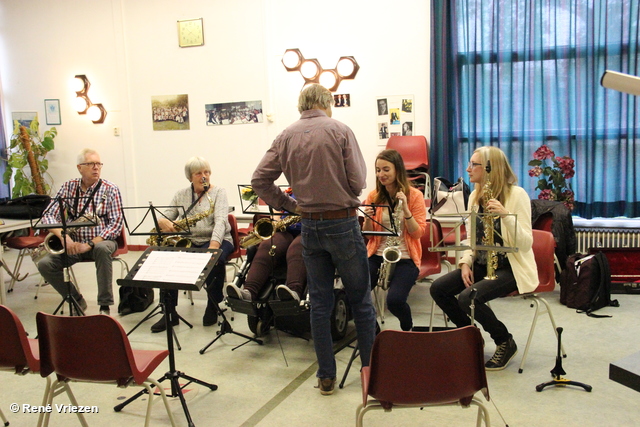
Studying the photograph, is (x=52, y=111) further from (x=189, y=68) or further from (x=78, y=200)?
(x=78, y=200)

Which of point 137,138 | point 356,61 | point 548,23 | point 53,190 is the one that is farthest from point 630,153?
point 53,190

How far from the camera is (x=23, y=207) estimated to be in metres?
5.41

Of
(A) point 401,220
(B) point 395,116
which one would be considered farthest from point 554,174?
(A) point 401,220

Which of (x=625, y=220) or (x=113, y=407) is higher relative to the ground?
(x=625, y=220)

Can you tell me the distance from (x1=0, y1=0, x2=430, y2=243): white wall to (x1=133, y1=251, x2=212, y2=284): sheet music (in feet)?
13.2

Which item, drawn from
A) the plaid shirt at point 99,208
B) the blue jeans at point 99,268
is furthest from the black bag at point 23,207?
the blue jeans at point 99,268

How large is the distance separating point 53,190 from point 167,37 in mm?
2744

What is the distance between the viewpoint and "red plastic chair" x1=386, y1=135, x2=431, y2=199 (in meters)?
5.93

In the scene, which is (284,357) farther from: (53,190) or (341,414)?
(53,190)

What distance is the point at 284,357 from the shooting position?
359 cm

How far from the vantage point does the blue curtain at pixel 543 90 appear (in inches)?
219

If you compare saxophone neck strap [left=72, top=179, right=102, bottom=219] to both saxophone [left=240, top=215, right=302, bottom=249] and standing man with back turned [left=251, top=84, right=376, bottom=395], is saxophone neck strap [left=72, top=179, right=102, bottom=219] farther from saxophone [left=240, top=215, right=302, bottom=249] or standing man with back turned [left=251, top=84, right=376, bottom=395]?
standing man with back turned [left=251, top=84, right=376, bottom=395]

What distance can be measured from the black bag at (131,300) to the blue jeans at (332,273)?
2.25 metres

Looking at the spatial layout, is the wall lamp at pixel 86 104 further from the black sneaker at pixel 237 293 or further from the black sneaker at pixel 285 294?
the black sneaker at pixel 285 294
